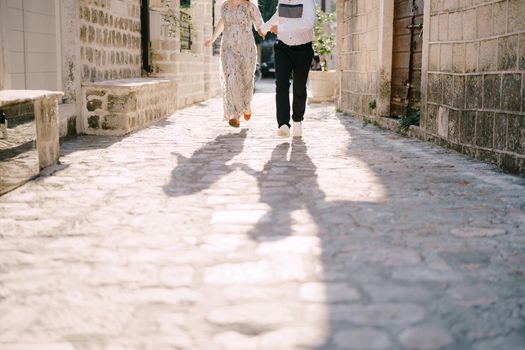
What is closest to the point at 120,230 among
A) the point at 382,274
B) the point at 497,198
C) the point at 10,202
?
the point at 10,202

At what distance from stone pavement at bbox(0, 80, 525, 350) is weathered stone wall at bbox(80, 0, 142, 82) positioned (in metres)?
2.43

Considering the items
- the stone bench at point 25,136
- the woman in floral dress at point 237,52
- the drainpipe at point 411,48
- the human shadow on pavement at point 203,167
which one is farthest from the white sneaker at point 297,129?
the stone bench at point 25,136

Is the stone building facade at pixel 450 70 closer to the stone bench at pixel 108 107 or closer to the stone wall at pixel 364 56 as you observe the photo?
the stone wall at pixel 364 56

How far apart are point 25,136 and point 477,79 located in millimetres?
3642

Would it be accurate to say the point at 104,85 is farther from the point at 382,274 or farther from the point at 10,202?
the point at 382,274

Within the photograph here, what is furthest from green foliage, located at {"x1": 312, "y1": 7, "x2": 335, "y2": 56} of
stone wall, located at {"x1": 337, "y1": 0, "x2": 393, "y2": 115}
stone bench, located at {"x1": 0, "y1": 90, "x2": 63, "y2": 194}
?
stone bench, located at {"x1": 0, "y1": 90, "x2": 63, "y2": 194}

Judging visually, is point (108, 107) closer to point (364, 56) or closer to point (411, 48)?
point (411, 48)

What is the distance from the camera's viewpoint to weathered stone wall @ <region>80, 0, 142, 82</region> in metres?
6.96

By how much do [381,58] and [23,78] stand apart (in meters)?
4.38

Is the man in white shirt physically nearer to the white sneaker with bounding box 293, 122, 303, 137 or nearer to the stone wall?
the white sneaker with bounding box 293, 122, 303, 137

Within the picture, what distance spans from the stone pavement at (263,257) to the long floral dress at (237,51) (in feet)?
7.62

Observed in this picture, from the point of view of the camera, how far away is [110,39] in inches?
308

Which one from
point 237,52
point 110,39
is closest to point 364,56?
point 237,52

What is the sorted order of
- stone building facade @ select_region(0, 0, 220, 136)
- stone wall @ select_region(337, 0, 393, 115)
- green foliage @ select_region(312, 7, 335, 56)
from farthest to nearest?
green foliage @ select_region(312, 7, 335, 56) < stone wall @ select_region(337, 0, 393, 115) < stone building facade @ select_region(0, 0, 220, 136)
